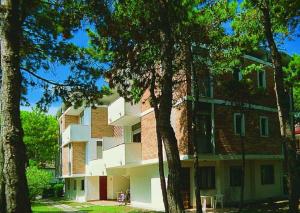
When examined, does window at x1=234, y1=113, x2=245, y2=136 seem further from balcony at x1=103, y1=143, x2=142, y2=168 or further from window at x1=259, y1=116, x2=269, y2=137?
balcony at x1=103, y1=143, x2=142, y2=168

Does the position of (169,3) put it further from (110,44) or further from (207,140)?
(207,140)

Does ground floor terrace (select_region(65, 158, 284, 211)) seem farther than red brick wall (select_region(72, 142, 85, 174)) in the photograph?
No

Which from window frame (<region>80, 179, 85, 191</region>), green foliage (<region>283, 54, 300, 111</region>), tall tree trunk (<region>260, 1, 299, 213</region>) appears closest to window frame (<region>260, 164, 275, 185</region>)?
green foliage (<region>283, 54, 300, 111</region>)

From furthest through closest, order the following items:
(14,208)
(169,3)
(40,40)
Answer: (40,40) < (169,3) < (14,208)

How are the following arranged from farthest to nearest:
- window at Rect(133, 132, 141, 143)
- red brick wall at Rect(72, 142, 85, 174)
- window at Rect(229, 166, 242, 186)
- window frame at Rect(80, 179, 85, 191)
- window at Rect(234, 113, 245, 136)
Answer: window frame at Rect(80, 179, 85, 191), red brick wall at Rect(72, 142, 85, 174), window at Rect(133, 132, 141, 143), window at Rect(229, 166, 242, 186), window at Rect(234, 113, 245, 136)

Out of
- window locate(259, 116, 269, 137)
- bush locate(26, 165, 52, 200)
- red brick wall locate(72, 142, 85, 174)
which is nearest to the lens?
window locate(259, 116, 269, 137)

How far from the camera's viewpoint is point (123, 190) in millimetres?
43406

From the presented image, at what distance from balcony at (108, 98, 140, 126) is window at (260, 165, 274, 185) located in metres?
9.63

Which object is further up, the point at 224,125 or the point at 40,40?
the point at 40,40

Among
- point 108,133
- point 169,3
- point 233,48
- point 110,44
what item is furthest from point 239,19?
point 108,133

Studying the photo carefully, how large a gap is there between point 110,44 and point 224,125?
12848mm

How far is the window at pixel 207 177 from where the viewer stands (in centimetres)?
2870

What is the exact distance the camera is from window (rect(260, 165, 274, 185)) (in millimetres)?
32375

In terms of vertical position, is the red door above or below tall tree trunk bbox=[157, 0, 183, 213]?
below
